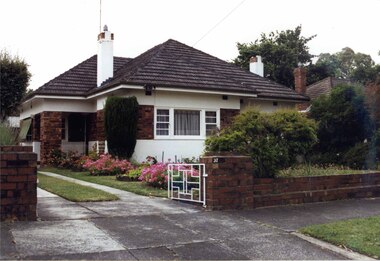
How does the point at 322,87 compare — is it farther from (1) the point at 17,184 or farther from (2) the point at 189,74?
(1) the point at 17,184

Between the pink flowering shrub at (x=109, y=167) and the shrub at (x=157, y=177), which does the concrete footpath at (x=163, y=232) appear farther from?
the pink flowering shrub at (x=109, y=167)

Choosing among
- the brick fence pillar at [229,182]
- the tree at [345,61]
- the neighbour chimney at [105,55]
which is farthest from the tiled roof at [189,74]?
the tree at [345,61]

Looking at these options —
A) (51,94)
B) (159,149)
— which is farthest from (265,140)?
(51,94)

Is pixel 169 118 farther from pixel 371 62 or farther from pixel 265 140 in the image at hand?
pixel 371 62

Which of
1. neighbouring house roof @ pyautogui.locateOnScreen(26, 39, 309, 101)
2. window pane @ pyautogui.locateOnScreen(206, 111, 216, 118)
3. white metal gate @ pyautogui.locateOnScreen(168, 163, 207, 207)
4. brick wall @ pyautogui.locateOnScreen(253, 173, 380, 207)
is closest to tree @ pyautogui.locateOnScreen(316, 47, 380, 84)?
neighbouring house roof @ pyautogui.locateOnScreen(26, 39, 309, 101)

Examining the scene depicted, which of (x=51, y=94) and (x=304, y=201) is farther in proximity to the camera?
(x=51, y=94)

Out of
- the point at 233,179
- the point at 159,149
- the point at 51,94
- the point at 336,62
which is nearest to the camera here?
the point at 233,179

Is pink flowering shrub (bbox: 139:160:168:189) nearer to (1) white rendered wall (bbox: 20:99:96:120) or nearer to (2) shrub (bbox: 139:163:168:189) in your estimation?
(2) shrub (bbox: 139:163:168:189)

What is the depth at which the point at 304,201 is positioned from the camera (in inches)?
369

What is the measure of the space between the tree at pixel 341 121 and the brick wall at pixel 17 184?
511 inches

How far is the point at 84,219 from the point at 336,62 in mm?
49820

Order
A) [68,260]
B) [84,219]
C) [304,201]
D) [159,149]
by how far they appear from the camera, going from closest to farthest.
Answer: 1. [68,260]
2. [84,219]
3. [304,201]
4. [159,149]

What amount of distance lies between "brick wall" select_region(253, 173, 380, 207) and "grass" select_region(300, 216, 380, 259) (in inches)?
69.2

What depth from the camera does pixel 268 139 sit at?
946 cm
